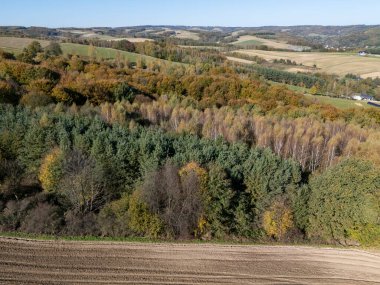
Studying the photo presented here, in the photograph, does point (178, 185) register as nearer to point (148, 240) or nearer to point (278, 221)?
point (148, 240)

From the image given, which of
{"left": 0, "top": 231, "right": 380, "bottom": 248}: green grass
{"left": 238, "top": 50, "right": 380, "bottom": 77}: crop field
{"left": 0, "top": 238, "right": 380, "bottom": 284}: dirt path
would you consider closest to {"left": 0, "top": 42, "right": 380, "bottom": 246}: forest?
{"left": 0, "top": 231, "right": 380, "bottom": 248}: green grass

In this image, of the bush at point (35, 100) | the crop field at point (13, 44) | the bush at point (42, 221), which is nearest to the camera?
the bush at point (42, 221)

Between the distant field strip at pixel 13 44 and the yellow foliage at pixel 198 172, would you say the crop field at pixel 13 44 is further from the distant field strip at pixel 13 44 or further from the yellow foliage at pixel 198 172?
the yellow foliage at pixel 198 172

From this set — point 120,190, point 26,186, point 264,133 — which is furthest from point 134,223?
point 264,133

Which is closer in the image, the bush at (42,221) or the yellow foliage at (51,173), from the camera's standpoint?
the bush at (42,221)

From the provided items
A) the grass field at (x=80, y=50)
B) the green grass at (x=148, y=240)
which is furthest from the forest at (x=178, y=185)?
the grass field at (x=80, y=50)

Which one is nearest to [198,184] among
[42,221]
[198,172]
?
[198,172]
